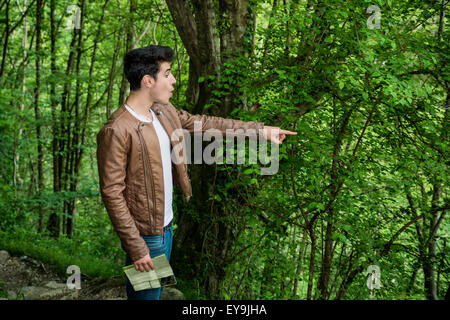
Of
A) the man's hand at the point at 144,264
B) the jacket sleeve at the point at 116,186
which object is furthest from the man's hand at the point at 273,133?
the man's hand at the point at 144,264

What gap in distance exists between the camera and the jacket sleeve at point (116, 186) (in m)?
1.99

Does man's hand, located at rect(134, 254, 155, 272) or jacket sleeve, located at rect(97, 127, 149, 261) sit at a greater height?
jacket sleeve, located at rect(97, 127, 149, 261)

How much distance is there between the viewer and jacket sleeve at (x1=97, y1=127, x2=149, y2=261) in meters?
1.99

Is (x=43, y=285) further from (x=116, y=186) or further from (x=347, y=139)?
(x=347, y=139)

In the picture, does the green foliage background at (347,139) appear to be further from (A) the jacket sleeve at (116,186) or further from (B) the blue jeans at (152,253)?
(A) the jacket sleeve at (116,186)

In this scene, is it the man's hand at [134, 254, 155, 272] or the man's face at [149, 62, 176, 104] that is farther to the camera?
the man's face at [149, 62, 176, 104]

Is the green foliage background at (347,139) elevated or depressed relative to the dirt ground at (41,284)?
elevated

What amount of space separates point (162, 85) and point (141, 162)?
460mm

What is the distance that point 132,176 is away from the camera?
212cm

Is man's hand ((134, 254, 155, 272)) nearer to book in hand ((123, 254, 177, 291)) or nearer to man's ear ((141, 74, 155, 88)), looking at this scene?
book in hand ((123, 254, 177, 291))

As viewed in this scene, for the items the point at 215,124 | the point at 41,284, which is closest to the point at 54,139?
the point at 41,284

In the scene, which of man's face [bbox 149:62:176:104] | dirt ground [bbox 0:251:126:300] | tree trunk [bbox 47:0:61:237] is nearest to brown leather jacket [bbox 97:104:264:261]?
man's face [bbox 149:62:176:104]
